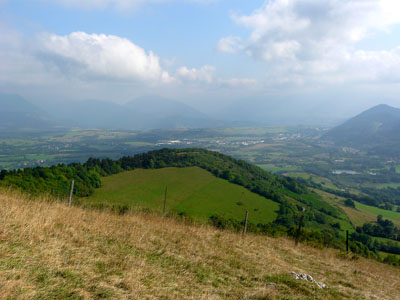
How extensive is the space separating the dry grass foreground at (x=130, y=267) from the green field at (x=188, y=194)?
3798 centimetres

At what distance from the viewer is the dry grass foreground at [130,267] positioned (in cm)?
371

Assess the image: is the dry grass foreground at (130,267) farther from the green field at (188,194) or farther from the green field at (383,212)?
the green field at (383,212)

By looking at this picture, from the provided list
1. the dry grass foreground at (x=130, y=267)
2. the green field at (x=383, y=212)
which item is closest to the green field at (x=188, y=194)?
the dry grass foreground at (x=130, y=267)

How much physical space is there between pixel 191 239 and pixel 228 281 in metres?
2.94

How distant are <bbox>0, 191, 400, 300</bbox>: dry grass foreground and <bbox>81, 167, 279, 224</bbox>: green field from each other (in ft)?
125

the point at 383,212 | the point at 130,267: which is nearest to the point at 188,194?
the point at 130,267

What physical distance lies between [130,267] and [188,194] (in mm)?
55733

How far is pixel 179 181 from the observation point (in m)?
68.9

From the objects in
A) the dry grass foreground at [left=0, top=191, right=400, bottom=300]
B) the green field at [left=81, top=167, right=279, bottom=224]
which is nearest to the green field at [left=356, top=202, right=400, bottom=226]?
the green field at [left=81, top=167, right=279, bottom=224]

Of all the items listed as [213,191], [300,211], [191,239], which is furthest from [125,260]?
[300,211]

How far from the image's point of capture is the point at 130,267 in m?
4.81

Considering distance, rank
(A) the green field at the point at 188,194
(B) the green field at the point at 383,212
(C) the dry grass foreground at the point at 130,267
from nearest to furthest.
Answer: (C) the dry grass foreground at the point at 130,267 < (A) the green field at the point at 188,194 < (B) the green field at the point at 383,212

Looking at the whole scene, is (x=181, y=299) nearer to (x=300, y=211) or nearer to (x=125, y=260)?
(x=125, y=260)

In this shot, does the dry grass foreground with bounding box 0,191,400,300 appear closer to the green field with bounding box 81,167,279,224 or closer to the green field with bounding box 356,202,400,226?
the green field with bounding box 81,167,279,224
